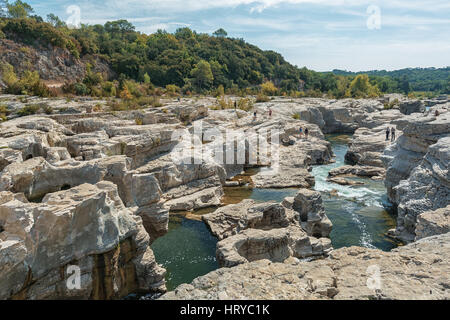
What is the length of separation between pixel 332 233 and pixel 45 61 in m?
43.6

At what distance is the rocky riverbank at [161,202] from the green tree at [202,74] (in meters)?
30.0

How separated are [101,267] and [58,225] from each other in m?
1.64

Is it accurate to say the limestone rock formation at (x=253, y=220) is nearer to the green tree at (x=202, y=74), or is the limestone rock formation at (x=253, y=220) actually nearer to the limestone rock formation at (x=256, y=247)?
the limestone rock formation at (x=256, y=247)

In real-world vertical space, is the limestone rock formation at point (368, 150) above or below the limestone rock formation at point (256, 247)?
above

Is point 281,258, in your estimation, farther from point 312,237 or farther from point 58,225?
point 58,225

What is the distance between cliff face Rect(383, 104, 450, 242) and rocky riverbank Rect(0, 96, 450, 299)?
6 cm

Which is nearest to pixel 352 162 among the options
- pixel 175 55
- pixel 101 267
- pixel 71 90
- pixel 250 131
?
pixel 250 131

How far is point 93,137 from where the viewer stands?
1673 centimetres

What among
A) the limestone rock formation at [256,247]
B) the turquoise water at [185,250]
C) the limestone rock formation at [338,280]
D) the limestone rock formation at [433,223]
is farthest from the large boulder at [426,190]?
the turquoise water at [185,250]

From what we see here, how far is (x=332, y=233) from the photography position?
15.3 metres

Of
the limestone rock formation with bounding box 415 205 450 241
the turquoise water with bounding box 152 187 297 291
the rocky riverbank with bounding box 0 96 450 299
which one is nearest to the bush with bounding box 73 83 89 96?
the rocky riverbank with bounding box 0 96 450 299

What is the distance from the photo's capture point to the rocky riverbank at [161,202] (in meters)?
7.11

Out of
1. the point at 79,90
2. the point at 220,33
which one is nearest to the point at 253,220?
the point at 79,90

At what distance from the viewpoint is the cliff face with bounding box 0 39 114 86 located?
3981 cm
